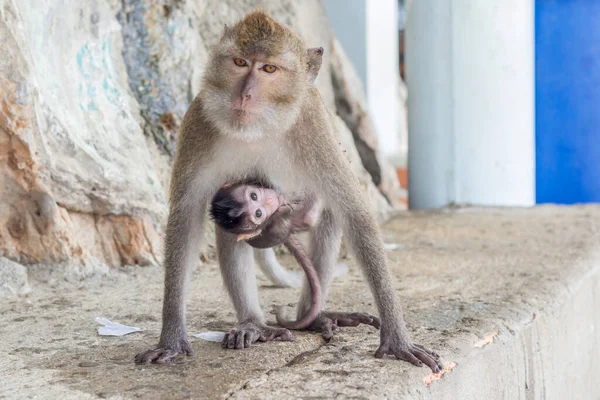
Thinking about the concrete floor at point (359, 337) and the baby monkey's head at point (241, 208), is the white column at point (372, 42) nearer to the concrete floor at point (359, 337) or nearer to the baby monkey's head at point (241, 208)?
the concrete floor at point (359, 337)

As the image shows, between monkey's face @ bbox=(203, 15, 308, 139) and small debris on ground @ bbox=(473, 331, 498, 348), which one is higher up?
monkey's face @ bbox=(203, 15, 308, 139)

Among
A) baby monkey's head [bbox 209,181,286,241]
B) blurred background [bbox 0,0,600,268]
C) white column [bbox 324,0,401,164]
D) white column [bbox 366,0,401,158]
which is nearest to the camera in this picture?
baby monkey's head [bbox 209,181,286,241]

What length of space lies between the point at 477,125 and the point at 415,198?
0.88m

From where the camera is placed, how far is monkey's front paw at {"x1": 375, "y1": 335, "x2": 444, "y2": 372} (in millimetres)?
2652

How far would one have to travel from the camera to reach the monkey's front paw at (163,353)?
2701 mm

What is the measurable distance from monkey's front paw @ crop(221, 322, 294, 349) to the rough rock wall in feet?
4.87

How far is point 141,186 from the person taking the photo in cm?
452

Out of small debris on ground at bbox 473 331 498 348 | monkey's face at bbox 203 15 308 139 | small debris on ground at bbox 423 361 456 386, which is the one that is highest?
monkey's face at bbox 203 15 308 139

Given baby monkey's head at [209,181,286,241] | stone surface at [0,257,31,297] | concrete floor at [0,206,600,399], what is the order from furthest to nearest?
1. stone surface at [0,257,31,297]
2. baby monkey's head at [209,181,286,241]
3. concrete floor at [0,206,600,399]

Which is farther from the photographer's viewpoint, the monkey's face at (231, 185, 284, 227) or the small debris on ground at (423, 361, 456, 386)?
the monkey's face at (231, 185, 284, 227)

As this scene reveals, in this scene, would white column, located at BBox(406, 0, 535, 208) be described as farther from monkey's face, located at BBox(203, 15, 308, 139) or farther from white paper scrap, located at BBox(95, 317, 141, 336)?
monkey's face, located at BBox(203, 15, 308, 139)

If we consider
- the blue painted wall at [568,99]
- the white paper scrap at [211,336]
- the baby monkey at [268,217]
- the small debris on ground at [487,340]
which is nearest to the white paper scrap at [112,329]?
the white paper scrap at [211,336]

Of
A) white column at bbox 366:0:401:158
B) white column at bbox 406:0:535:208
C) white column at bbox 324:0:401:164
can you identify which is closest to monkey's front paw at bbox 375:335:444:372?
white column at bbox 406:0:535:208

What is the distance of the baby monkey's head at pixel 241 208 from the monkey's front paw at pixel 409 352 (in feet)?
1.96
